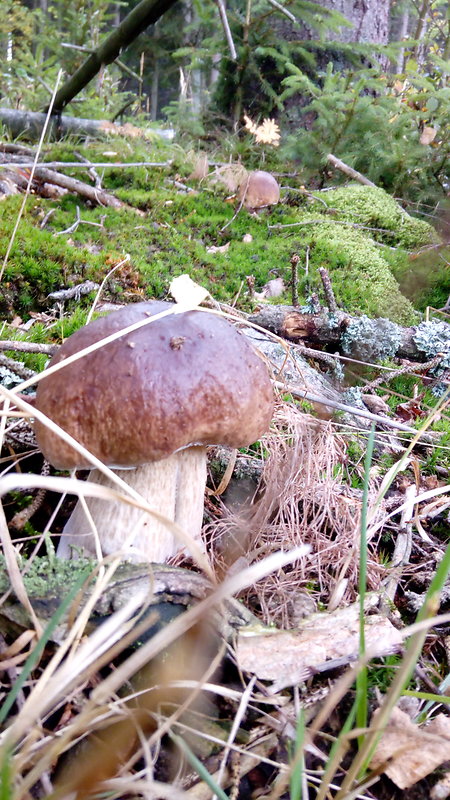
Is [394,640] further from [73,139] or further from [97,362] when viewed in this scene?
[73,139]

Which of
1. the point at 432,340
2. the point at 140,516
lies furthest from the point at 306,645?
the point at 432,340

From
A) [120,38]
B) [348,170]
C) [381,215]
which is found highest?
[120,38]

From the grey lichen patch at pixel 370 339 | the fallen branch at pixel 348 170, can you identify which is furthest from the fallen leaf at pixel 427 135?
the grey lichen patch at pixel 370 339

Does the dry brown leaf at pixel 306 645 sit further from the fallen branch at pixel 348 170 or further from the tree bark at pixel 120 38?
the fallen branch at pixel 348 170


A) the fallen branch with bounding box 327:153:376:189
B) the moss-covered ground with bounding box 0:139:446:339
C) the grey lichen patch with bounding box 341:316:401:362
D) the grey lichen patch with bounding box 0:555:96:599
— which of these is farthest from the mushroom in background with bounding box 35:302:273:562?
the fallen branch with bounding box 327:153:376:189

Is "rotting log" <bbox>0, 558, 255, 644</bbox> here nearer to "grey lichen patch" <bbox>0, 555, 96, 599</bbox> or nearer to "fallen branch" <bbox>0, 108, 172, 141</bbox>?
"grey lichen patch" <bbox>0, 555, 96, 599</bbox>

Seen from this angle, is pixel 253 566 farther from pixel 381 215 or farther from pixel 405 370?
Result: pixel 381 215
